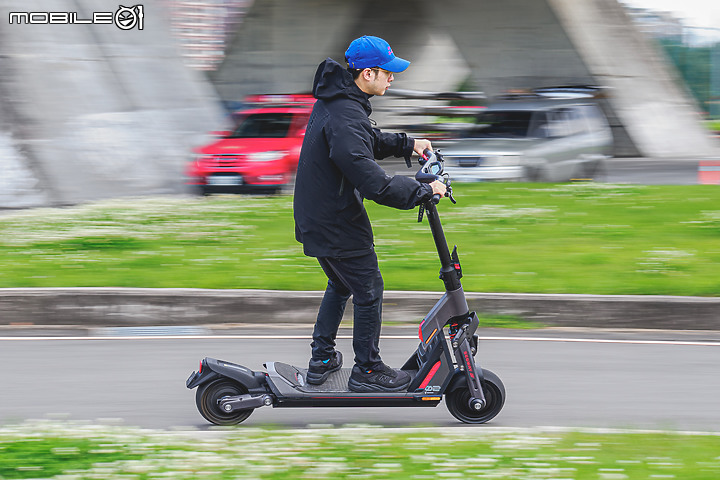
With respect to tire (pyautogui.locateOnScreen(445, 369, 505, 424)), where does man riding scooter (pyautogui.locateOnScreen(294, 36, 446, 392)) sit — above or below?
above

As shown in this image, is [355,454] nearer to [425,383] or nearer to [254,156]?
[425,383]

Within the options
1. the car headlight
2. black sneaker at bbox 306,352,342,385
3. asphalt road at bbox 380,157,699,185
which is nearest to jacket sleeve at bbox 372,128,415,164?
black sneaker at bbox 306,352,342,385

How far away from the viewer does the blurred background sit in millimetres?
16750

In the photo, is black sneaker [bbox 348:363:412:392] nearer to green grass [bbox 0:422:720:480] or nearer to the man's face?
green grass [bbox 0:422:720:480]

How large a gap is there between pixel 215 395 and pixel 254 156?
1089 cm

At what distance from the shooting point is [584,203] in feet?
43.6

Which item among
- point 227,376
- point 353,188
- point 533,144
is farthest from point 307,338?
point 533,144

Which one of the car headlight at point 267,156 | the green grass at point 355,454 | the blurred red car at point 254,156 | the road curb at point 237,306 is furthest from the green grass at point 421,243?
the green grass at point 355,454

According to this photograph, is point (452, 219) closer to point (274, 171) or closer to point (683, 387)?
point (274, 171)

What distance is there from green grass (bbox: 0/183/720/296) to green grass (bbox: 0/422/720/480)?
3896 millimetres

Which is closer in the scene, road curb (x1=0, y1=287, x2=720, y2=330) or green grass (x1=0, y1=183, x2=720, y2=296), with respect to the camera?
road curb (x1=0, y1=287, x2=720, y2=330)

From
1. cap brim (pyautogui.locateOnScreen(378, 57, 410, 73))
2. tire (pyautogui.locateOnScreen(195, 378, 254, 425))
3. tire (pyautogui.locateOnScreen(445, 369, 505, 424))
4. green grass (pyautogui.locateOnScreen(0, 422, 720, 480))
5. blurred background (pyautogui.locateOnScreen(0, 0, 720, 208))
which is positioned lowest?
green grass (pyautogui.locateOnScreen(0, 422, 720, 480))

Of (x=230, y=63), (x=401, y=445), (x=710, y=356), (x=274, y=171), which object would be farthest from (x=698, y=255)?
(x=230, y=63)

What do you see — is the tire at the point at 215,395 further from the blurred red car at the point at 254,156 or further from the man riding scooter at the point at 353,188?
the blurred red car at the point at 254,156
